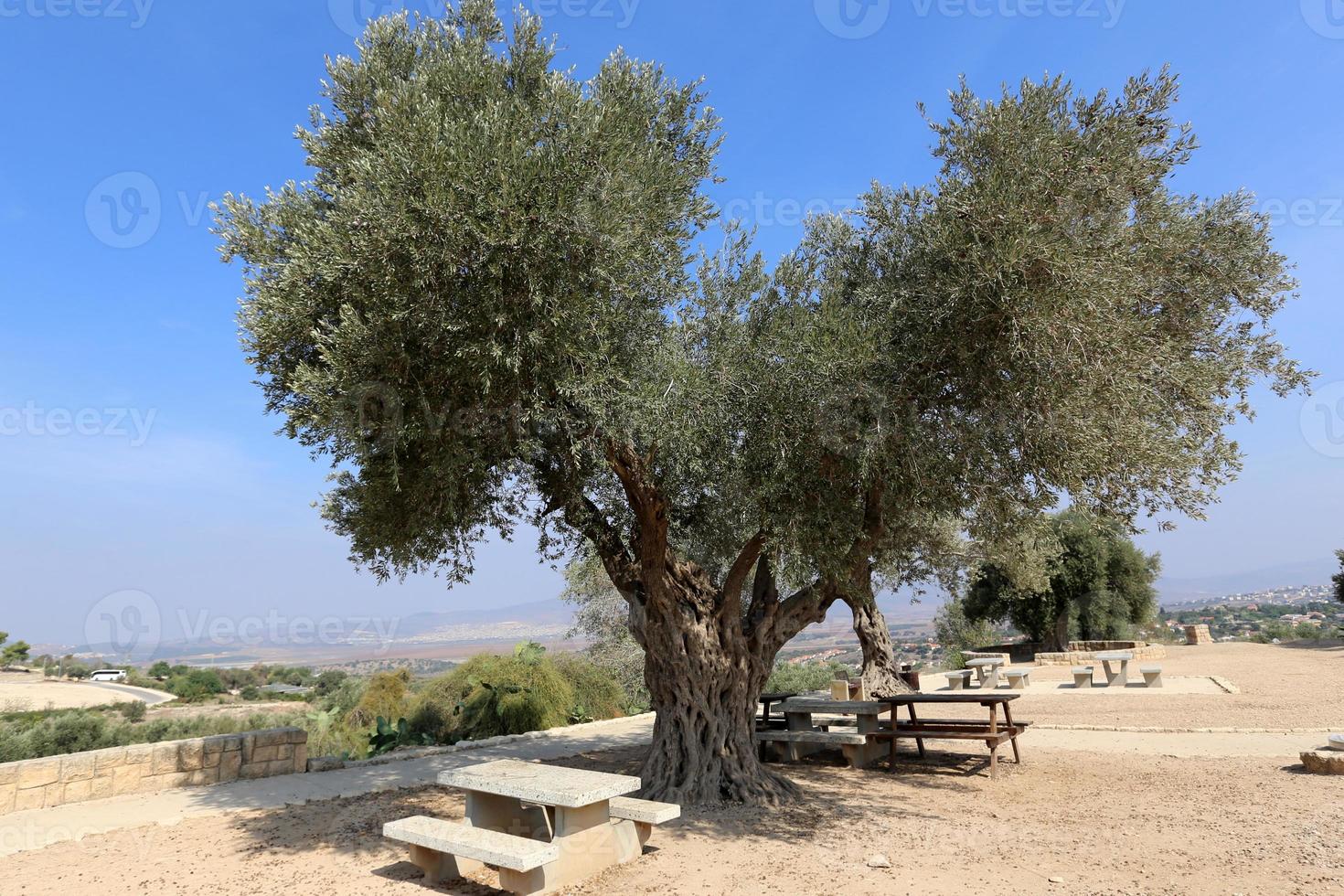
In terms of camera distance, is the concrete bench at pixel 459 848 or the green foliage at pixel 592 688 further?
the green foliage at pixel 592 688

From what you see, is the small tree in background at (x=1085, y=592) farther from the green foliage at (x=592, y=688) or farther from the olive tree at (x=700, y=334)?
the olive tree at (x=700, y=334)

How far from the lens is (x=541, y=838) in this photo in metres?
7.33

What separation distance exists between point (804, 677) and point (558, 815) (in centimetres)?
2059

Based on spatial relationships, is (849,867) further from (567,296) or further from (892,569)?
(892,569)

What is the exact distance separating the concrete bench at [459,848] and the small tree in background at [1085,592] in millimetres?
28570

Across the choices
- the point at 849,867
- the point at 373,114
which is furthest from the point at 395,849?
the point at 373,114

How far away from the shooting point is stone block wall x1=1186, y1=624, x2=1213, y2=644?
31766 millimetres

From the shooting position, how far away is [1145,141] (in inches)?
336

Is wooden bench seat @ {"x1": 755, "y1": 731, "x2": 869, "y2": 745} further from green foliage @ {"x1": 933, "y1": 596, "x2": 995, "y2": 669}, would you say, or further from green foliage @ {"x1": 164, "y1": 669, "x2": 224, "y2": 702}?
green foliage @ {"x1": 164, "y1": 669, "x2": 224, "y2": 702}

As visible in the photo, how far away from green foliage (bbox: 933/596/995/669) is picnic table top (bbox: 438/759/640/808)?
1272 inches

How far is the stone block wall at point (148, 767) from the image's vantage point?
28.5 feet

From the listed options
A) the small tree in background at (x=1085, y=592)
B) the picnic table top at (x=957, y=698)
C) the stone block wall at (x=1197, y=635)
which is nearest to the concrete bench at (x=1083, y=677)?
the small tree in background at (x=1085, y=592)

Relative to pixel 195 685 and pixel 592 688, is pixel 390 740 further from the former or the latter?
pixel 195 685

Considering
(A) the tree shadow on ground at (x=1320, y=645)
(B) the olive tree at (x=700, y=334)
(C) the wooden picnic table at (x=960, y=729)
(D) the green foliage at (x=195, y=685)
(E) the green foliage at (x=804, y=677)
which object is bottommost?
(D) the green foliage at (x=195, y=685)
